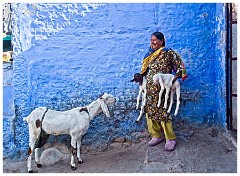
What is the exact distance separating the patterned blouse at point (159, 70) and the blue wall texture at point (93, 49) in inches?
17.6

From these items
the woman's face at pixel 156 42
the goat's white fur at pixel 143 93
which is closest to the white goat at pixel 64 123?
the goat's white fur at pixel 143 93

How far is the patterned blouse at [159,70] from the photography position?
4512 mm

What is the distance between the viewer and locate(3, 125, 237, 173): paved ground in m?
4.31

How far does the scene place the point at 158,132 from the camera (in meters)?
4.73

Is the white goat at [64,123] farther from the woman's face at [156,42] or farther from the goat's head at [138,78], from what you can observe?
the woman's face at [156,42]

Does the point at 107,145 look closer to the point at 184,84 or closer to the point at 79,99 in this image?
the point at 79,99

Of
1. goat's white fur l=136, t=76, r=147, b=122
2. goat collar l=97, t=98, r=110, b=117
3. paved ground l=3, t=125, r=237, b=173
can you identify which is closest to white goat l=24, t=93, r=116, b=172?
goat collar l=97, t=98, r=110, b=117

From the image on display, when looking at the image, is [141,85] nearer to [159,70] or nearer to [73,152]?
[159,70]

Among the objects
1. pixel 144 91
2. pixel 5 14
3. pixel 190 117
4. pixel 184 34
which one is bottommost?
pixel 190 117

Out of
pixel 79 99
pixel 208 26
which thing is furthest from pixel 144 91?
pixel 208 26

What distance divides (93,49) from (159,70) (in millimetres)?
970

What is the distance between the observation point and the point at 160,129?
4.75 m

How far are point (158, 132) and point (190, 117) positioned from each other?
1.86 feet

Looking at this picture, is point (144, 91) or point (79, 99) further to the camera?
point (79, 99)
